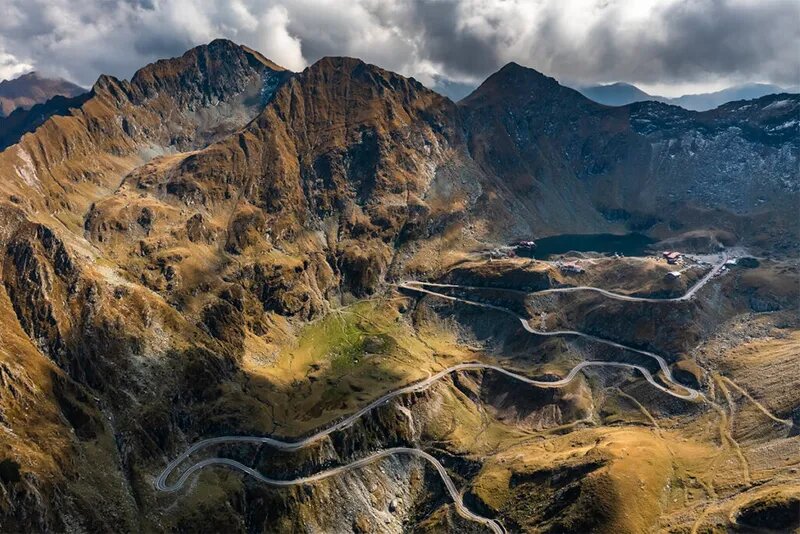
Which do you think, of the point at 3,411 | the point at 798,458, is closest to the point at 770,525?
the point at 798,458

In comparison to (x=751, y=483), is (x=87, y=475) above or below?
above

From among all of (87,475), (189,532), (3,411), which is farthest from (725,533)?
(3,411)

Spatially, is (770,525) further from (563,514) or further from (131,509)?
(131,509)

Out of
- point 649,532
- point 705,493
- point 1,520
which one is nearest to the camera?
point 1,520

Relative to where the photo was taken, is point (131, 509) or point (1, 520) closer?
point (1, 520)

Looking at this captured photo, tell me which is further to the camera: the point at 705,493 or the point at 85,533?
the point at 705,493

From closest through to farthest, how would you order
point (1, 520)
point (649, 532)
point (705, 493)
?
point (1, 520), point (649, 532), point (705, 493)

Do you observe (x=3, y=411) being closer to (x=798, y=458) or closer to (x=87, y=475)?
(x=87, y=475)

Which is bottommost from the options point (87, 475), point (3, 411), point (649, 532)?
point (649, 532)

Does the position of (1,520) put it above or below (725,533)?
above
